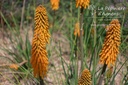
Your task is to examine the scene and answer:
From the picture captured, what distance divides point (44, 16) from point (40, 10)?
2.7 inches

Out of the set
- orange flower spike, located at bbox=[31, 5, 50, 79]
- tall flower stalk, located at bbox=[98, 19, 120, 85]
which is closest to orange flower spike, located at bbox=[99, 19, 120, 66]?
tall flower stalk, located at bbox=[98, 19, 120, 85]

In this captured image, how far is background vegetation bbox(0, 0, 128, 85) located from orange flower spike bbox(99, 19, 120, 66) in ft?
1.95

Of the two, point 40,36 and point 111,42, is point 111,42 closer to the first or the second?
point 111,42

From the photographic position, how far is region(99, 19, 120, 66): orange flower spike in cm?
271

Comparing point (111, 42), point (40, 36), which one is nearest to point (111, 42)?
point (111, 42)

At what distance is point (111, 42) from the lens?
2.75m

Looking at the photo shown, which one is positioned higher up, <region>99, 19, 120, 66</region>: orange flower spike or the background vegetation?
<region>99, 19, 120, 66</region>: orange flower spike

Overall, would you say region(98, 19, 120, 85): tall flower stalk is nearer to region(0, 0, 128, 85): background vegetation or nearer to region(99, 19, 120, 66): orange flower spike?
region(99, 19, 120, 66): orange flower spike

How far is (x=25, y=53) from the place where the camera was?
15.5 feet

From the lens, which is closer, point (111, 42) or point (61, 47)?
point (111, 42)

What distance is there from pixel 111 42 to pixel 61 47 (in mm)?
3009

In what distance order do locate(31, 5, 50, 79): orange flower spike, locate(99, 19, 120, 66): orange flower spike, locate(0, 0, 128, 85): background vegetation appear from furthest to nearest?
1. locate(0, 0, 128, 85): background vegetation
2. locate(31, 5, 50, 79): orange flower spike
3. locate(99, 19, 120, 66): orange flower spike

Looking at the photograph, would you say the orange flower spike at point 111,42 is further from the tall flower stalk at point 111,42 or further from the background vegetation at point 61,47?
the background vegetation at point 61,47

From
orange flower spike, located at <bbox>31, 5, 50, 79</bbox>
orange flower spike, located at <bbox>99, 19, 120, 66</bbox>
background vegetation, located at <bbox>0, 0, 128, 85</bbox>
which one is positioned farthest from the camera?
background vegetation, located at <bbox>0, 0, 128, 85</bbox>
